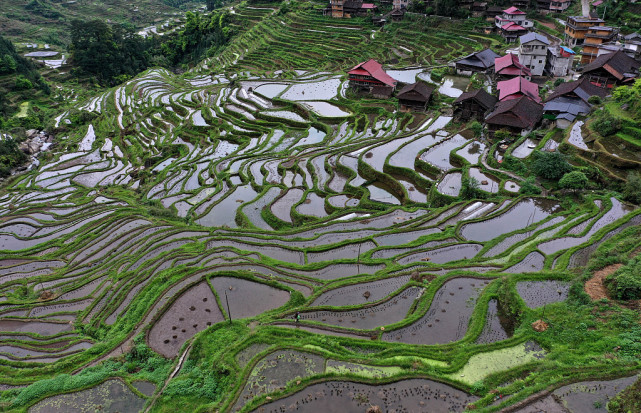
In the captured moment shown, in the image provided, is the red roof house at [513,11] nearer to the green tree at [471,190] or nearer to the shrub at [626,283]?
the green tree at [471,190]

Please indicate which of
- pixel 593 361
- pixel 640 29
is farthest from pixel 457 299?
pixel 640 29

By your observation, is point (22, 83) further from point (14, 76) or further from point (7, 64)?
point (7, 64)

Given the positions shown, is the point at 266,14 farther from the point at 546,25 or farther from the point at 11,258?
the point at 11,258

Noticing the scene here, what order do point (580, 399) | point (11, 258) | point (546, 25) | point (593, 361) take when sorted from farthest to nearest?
point (546, 25)
point (11, 258)
point (593, 361)
point (580, 399)

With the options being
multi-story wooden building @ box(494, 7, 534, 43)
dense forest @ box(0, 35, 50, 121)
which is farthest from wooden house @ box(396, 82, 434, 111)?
dense forest @ box(0, 35, 50, 121)

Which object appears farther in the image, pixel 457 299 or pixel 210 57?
pixel 210 57

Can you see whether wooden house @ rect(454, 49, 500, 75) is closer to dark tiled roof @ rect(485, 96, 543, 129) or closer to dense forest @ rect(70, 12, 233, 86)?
dark tiled roof @ rect(485, 96, 543, 129)

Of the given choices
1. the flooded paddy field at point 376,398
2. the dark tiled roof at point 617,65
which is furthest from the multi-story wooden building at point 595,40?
the flooded paddy field at point 376,398

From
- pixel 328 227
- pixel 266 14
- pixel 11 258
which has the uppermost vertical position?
pixel 266 14
